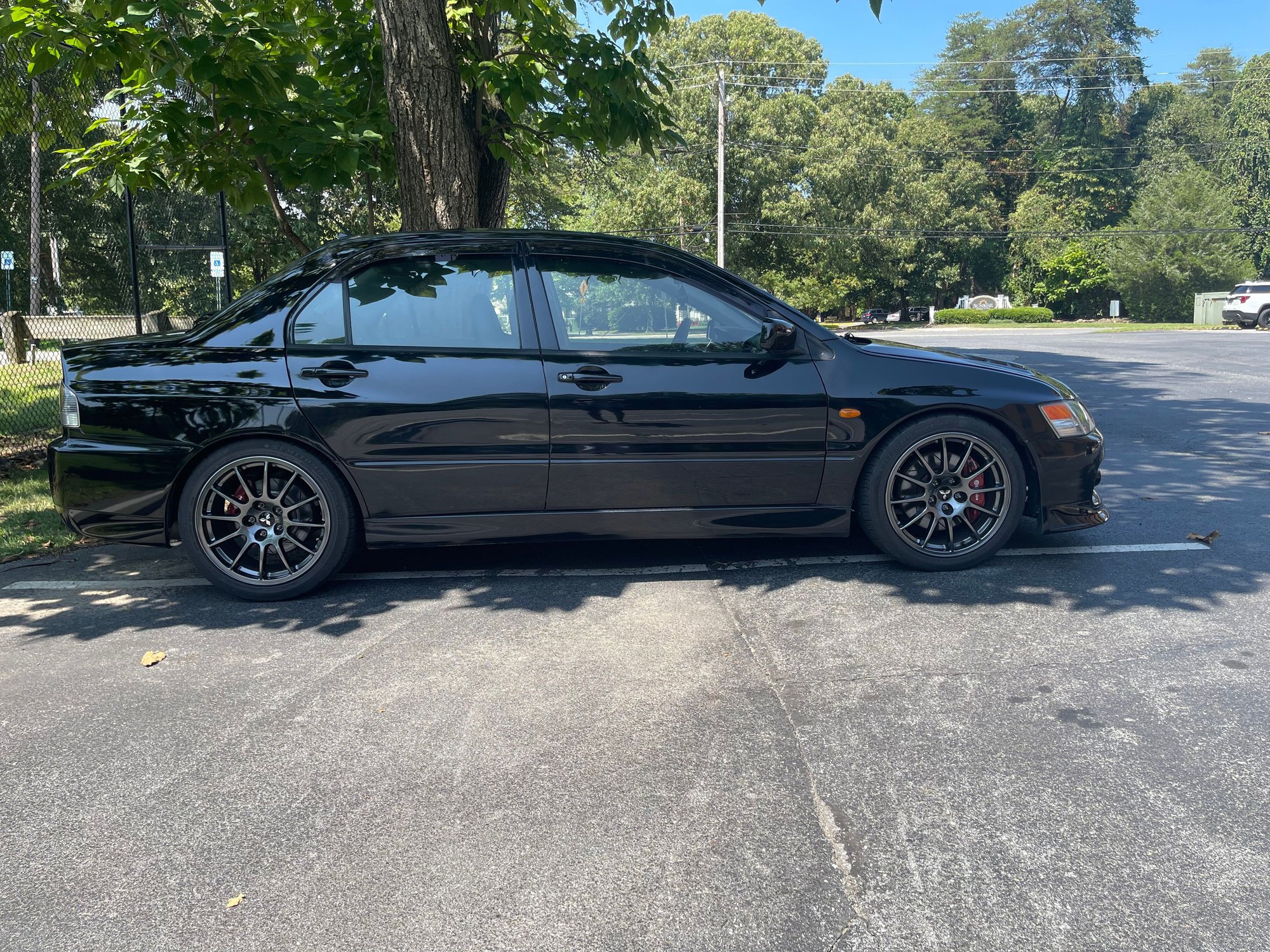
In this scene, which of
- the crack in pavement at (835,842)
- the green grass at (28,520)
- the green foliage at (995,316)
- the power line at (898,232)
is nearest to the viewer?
the crack in pavement at (835,842)

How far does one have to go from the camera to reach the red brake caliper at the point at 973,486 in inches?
202

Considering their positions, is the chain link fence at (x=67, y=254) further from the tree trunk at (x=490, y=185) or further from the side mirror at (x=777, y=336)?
the side mirror at (x=777, y=336)

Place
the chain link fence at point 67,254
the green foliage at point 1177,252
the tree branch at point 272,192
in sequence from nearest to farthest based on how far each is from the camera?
the tree branch at point 272,192
the chain link fence at point 67,254
the green foliage at point 1177,252

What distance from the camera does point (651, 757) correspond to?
3.19m

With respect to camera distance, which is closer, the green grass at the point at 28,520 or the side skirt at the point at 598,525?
the side skirt at the point at 598,525

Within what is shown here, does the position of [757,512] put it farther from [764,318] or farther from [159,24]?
[159,24]

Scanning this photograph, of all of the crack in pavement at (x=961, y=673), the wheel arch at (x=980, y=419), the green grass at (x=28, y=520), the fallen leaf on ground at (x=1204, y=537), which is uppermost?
the wheel arch at (x=980, y=419)

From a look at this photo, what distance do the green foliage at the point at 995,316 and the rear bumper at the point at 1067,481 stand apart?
55617 millimetres

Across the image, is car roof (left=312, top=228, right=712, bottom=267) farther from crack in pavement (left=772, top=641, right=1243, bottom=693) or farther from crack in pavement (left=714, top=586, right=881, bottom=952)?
crack in pavement (left=714, top=586, right=881, bottom=952)

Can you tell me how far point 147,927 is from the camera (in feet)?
7.81

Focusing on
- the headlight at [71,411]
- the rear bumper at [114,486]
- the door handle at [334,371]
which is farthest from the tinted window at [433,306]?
the headlight at [71,411]

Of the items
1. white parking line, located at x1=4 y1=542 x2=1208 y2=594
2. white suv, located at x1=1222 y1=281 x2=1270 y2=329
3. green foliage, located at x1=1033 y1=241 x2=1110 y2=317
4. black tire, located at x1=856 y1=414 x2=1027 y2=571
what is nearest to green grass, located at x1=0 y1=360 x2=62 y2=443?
white parking line, located at x1=4 y1=542 x2=1208 y2=594

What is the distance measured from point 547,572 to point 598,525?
526mm

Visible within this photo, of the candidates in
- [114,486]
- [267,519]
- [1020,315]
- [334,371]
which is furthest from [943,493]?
[1020,315]
